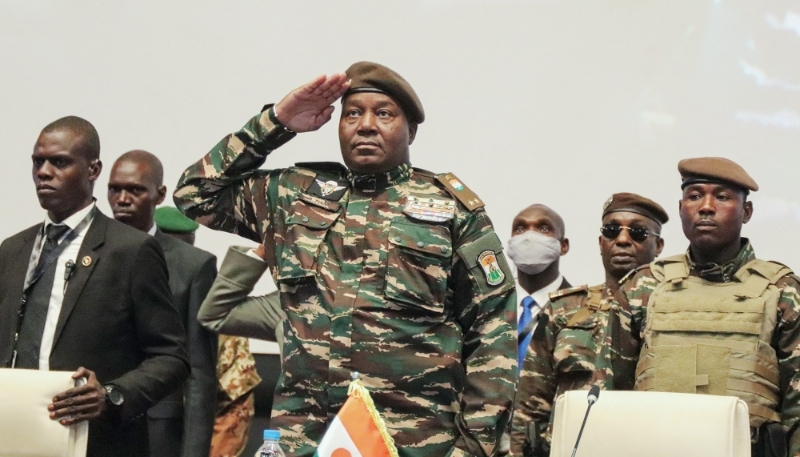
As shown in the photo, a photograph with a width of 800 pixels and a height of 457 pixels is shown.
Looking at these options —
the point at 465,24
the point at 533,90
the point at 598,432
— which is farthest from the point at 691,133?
the point at 598,432

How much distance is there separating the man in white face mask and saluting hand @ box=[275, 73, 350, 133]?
2.03 metres

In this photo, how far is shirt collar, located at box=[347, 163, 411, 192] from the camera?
314cm

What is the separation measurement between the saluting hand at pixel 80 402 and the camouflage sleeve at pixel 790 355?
6.37 ft

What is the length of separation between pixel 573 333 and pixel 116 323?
185 centimetres

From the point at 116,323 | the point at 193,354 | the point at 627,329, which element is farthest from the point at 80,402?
the point at 627,329

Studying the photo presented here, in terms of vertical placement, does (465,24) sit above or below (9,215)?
above

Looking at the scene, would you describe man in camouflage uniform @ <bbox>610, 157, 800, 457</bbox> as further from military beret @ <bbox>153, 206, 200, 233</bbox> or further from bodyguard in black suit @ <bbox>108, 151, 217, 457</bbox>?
military beret @ <bbox>153, 206, 200, 233</bbox>

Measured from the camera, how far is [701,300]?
358cm

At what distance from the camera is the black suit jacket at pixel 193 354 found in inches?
176

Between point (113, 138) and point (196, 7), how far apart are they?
747 millimetres

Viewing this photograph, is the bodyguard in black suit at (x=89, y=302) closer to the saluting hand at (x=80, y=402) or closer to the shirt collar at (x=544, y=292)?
the saluting hand at (x=80, y=402)

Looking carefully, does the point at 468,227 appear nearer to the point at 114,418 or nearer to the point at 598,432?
the point at 598,432

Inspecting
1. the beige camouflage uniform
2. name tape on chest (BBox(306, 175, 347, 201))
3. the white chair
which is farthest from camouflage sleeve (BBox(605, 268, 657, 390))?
the beige camouflage uniform

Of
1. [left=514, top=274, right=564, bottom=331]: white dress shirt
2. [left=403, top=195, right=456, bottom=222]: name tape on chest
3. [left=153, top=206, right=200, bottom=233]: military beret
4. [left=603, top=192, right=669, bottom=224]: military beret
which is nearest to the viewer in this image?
[left=403, top=195, right=456, bottom=222]: name tape on chest
